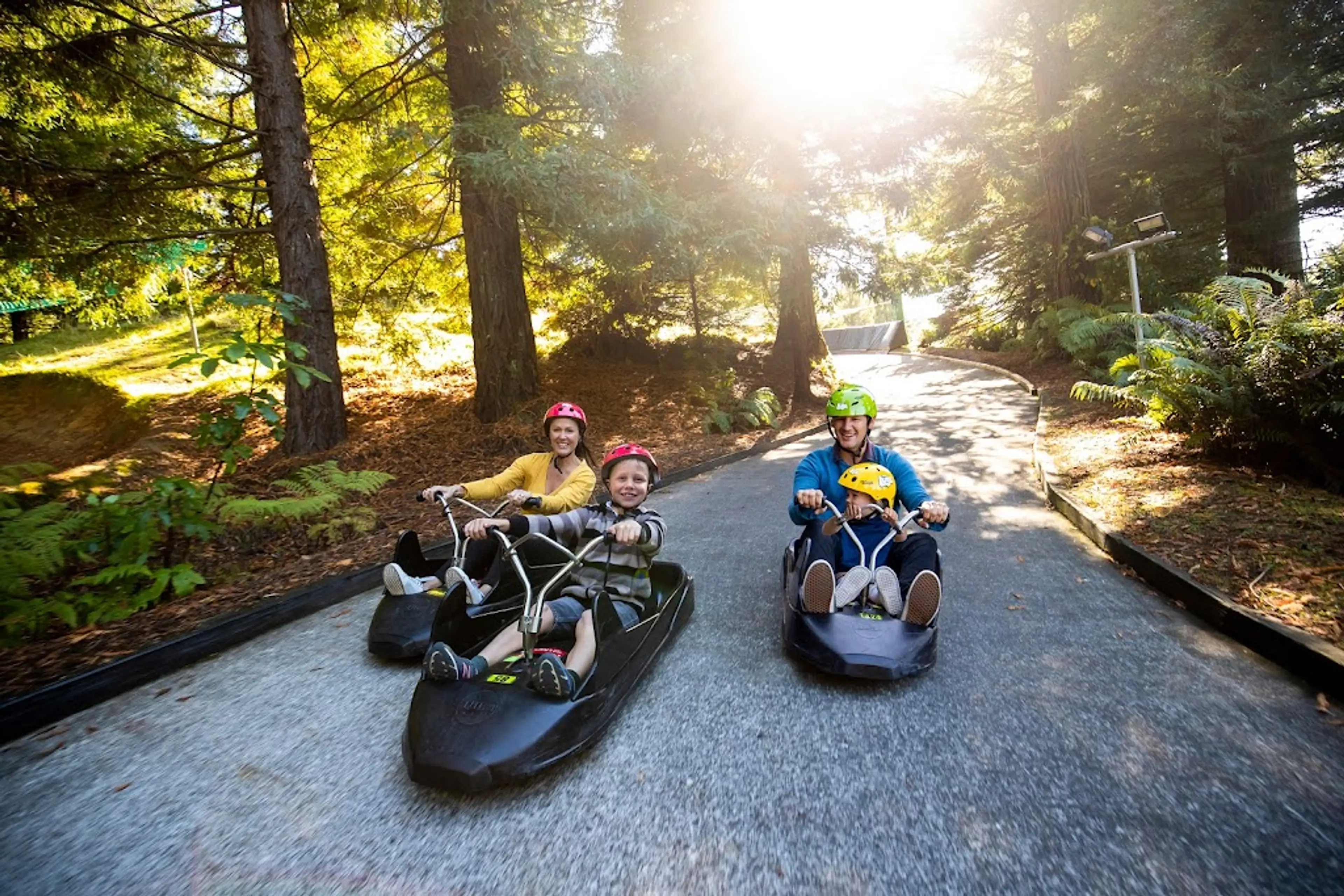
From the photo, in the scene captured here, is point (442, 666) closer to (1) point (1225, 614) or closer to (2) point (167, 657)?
(2) point (167, 657)

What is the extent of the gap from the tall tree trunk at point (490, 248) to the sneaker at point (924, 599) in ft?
21.3

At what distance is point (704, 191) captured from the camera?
905 cm

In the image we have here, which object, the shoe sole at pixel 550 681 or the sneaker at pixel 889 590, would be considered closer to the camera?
the shoe sole at pixel 550 681

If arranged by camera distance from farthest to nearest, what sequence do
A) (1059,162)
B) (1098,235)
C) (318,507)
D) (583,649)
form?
(1059,162)
(1098,235)
(318,507)
(583,649)

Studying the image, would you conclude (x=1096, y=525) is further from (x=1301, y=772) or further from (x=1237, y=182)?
(x=1237, y=182)

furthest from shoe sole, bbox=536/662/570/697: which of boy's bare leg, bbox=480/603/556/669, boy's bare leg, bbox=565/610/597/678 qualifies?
boy's bare leg, bbox=480/603/556/669

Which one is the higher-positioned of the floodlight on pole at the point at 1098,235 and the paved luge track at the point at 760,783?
the floodlight on pole at the point at 1098,235

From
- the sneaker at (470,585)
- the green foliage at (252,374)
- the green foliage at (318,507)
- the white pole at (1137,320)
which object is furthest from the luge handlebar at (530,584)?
the white pole at (1137,320)

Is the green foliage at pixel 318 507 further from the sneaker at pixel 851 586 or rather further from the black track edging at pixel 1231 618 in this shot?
the black track edging at pixel 1231 618

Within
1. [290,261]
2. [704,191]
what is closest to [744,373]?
[704,191]

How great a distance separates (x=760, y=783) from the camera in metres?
2.28

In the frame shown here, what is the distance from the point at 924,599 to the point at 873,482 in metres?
0.69

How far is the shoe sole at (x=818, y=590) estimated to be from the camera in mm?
2939

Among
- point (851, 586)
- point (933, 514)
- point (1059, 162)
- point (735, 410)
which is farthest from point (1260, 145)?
point (851, 586)
